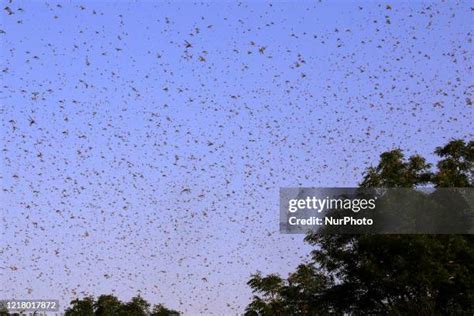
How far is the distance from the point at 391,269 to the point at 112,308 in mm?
33045

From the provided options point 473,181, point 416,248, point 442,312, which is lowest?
point 442,312

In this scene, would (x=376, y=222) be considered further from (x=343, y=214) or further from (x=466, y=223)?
(x=343, y=214)

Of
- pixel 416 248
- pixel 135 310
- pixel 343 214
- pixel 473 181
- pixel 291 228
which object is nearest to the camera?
pixel 291 228

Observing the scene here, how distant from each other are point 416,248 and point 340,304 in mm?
6481

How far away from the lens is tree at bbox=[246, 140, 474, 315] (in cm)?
4166

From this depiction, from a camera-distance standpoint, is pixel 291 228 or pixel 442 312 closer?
pixel 291 228

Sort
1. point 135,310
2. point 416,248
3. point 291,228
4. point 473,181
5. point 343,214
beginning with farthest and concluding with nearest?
point 135,310
point 473,181
point 416,248
point 343,214
point 291,228

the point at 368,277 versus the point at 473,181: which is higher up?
the point at 473,181

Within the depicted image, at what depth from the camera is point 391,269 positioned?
1689 inches

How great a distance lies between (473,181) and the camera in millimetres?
45062

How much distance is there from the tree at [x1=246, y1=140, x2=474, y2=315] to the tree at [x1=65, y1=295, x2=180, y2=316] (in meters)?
23.3

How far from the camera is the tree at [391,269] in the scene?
137 ft

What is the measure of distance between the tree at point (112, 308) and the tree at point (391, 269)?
917 inches

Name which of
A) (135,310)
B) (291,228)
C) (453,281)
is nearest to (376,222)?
(453,281)
